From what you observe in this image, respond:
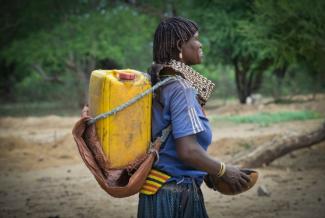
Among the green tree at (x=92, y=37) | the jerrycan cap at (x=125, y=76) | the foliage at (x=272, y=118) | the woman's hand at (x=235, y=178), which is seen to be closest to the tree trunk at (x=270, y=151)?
Result: the woman's hand at (x=235, y=178)

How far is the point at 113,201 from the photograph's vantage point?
7125 mm

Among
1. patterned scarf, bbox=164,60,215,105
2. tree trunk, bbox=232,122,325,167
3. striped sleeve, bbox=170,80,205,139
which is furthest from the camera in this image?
tree trunk, bbox=232,122,325,167

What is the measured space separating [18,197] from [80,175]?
74.8 inches

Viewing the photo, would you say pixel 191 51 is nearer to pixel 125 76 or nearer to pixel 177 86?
pixel 177 86

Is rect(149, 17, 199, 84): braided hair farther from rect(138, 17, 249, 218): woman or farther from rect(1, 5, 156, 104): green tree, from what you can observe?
rect(1, 5, 156, 104): green tree

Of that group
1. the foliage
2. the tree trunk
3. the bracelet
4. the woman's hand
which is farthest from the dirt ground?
the bracelet

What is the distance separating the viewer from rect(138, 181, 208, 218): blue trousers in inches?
109

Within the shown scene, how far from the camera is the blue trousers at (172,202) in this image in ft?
9.09

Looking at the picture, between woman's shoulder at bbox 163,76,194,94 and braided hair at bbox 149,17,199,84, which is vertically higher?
braided hair at bbox 149,17,199,84

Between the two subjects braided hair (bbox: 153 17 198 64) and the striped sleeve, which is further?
braided hair (bbox: 153 17 198 64)

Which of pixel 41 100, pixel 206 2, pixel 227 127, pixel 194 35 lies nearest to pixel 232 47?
pixel 206 2

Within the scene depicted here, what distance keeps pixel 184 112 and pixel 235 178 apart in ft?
1.45

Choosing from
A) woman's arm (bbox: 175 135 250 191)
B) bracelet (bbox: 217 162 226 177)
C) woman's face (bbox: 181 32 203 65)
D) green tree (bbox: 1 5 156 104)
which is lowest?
green tree (bbox: 1 5 156 104)

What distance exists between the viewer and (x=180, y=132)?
8.59 feet
